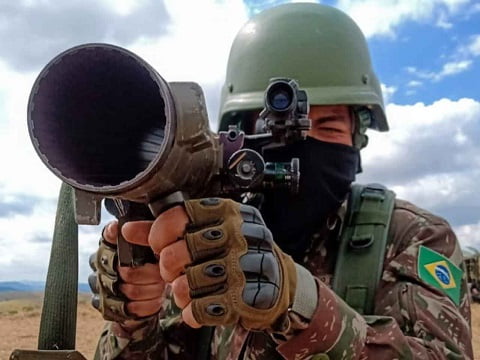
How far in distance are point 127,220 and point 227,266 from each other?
0.38 metres

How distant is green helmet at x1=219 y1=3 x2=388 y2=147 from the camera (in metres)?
3.83

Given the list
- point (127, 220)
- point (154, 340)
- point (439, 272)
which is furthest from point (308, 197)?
point (127, 220)

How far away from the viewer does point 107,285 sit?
2.46 metres

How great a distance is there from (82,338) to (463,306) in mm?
14156

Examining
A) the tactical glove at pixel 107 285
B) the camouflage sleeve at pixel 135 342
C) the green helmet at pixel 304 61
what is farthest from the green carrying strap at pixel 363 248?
the tactical glove at pixel 107 285

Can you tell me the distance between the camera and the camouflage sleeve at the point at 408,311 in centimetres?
237

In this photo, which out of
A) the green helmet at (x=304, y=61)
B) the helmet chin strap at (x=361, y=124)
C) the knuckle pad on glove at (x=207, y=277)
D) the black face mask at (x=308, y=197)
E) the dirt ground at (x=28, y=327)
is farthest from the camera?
the dirt ground at (x=28, y=327)

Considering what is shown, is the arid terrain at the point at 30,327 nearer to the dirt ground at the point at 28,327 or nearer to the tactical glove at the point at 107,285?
the dirt ground at the point at 28,327

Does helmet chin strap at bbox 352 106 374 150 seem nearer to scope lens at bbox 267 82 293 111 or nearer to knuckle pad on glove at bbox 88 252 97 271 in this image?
scope lens at bbox 267 82 293 111

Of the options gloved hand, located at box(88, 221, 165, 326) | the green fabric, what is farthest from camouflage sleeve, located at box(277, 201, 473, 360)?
the green fabric

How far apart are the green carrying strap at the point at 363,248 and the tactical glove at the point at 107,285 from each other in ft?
2.82

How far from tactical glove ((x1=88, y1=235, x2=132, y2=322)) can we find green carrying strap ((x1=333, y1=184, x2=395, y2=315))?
861 millimetres

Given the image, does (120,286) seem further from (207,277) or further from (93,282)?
(207,277)

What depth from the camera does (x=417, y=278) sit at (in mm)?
2885
